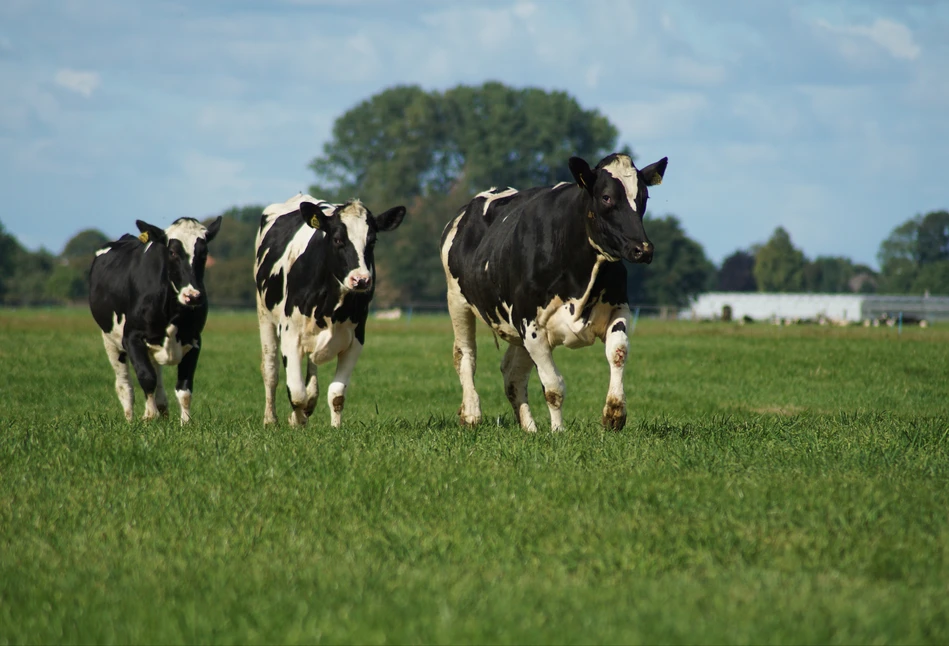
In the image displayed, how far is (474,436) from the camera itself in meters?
10.0

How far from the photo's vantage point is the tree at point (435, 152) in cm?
9675

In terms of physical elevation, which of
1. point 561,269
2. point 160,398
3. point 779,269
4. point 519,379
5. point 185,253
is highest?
point 779,269

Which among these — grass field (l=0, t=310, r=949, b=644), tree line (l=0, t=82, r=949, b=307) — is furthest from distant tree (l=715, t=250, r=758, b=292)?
grass field (l=0, t=310, r=949, b=644)

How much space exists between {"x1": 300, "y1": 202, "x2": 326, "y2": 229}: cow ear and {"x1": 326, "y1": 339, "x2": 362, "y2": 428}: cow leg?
1.33m

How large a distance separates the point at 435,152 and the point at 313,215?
297ft

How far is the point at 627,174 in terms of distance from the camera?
32.2 ft

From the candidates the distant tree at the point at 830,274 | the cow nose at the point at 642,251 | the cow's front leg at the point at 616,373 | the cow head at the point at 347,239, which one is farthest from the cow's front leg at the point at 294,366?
the distant tree at the point at 830,274

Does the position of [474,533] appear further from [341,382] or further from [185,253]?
[185,253]

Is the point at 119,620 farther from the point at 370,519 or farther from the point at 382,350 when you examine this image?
the point at 382,350

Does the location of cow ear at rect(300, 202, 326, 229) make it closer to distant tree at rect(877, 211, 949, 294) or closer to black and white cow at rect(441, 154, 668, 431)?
black and white cow at rect(441, 154, 668, 431)

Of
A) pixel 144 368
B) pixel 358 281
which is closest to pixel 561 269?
pixel 358 281

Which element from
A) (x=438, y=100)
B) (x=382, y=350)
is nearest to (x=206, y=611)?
(x=382, y=350)

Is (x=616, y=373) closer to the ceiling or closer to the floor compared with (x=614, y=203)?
closer to the floor

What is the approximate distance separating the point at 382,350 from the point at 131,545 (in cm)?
2306
